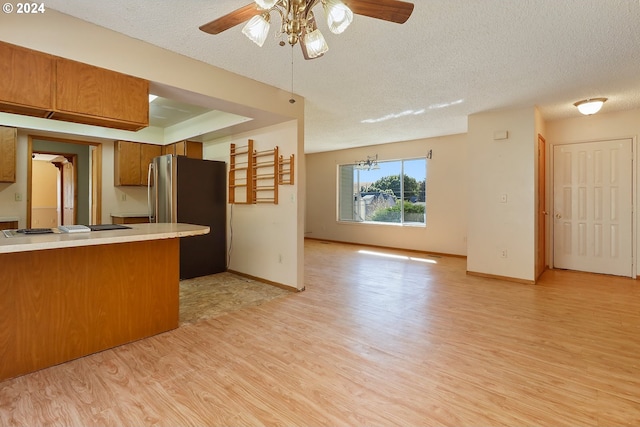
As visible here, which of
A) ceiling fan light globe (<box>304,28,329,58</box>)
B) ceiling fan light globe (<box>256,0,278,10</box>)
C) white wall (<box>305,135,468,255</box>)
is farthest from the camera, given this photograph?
white wall (<box>305,135,468,255</box>)

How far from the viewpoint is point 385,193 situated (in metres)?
7.34

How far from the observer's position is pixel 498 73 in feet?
10.0

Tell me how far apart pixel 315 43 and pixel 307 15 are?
17 cm

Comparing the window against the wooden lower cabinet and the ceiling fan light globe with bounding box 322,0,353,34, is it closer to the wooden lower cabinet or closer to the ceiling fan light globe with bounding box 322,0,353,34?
the wooden lower cabinet

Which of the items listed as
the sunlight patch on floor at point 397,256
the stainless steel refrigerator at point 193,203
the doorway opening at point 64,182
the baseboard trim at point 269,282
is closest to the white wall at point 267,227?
the baseboard trim at point 269,282

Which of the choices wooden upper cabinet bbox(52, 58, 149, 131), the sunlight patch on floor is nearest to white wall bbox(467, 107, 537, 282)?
the sunlight patch on floor

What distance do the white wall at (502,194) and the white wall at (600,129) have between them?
1.24 meters

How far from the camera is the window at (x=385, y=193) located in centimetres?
675

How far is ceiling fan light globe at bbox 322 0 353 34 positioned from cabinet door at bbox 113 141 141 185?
188 inches

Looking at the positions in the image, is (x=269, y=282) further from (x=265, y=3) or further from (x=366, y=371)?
(x=265, y=3)

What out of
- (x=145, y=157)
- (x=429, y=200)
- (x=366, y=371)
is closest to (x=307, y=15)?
(x=366, y=371)

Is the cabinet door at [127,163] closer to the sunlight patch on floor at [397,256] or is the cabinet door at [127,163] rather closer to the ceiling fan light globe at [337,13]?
the sunlight patch on floor at [397,256]

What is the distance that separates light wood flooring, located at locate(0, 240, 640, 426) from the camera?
1.64 meters

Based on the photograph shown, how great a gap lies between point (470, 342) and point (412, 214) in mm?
4573
